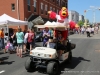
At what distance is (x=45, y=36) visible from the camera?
11.6 metres

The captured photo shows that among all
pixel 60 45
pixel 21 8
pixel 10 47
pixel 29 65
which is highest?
pixel 21 8

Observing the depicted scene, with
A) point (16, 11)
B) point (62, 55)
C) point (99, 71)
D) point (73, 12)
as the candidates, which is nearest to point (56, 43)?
point (62, 55)

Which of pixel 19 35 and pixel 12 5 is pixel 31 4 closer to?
pixel 12 5

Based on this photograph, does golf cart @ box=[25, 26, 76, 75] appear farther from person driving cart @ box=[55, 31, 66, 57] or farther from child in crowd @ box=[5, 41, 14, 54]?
child in crowd @ box=[5, 41, 14, 54]

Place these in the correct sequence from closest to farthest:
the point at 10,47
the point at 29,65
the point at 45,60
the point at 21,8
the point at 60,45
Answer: the point at 45,60, the point at 29,65, the point at 60,45, the point at 10,47, the point at 21,8

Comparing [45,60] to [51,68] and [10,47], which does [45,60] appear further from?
[10,47]

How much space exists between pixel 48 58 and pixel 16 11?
67.1ft

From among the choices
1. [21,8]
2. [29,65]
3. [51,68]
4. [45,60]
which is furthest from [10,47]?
[21,8]

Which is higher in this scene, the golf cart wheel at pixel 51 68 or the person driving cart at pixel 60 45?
the person driving cart at pixel 60 45

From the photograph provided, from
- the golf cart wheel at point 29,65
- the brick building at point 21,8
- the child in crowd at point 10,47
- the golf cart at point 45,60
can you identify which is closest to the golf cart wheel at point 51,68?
the golf cart at point 45,60

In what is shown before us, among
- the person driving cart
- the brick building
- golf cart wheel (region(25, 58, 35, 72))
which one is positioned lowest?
golf cart wheel (region(25, 58, 35, 72))

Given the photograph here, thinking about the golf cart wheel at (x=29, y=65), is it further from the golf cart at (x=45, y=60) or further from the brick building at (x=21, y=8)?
the brick building at (x=21, y=8)

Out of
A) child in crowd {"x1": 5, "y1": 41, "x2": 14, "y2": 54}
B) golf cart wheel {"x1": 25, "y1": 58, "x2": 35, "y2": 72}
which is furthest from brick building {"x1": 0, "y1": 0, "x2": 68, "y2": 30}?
golf cart wheel {"x1": 25, "y1": 58, "x2": 35, "y2": 72}

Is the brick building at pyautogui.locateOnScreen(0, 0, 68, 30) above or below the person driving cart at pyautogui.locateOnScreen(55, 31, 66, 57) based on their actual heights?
above
